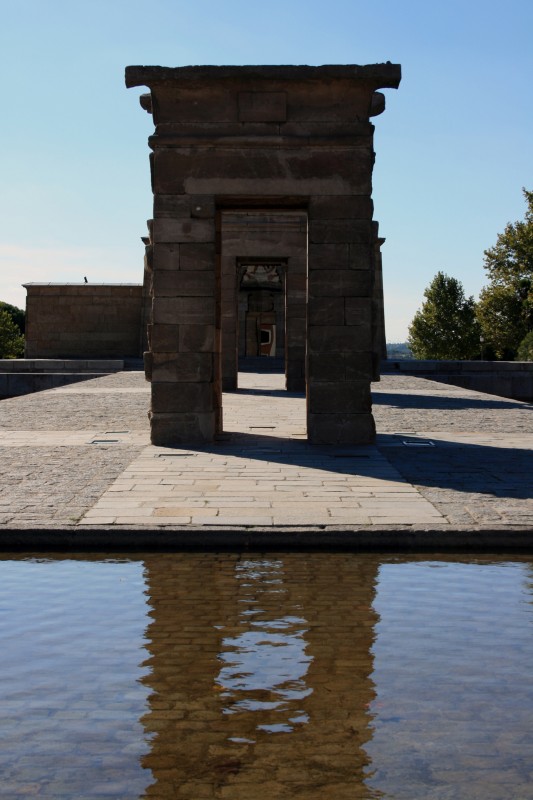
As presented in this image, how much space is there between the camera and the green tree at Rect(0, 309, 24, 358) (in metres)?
66.2

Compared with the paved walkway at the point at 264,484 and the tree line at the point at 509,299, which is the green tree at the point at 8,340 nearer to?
the tree line at the point at 509,299

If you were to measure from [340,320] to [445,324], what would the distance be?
2353 inches

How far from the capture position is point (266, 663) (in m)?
4.31

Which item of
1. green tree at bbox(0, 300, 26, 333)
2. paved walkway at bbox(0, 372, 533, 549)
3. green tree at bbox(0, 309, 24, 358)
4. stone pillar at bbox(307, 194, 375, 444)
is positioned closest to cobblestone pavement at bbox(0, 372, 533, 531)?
paved walkway at bbox(0, 372, 533, 549)

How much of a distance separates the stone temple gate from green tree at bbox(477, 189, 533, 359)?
139 ft

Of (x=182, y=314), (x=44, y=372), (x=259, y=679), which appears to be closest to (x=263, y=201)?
(x=182, y=314)

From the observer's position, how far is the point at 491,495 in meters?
8.40

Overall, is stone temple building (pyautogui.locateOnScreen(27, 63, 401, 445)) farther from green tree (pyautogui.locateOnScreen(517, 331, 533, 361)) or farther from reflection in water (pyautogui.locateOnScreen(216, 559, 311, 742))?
green tree (pyautogui.locateOnScreen(517, 331, 533, 361))

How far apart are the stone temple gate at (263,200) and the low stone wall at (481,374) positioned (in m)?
17.2

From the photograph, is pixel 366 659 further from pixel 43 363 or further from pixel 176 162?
pixel 43 363

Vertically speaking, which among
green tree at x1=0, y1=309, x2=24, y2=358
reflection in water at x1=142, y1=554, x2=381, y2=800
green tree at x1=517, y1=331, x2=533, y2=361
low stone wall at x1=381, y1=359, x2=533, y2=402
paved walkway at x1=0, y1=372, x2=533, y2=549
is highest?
green tree at x1=0, y1=309, x2=24, y2=358

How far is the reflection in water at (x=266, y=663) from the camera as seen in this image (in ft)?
12.4

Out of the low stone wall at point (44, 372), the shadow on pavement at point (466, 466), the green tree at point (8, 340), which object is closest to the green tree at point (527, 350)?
the low stone wall at point (44, 372)

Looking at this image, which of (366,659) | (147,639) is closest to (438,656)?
(366,659)
